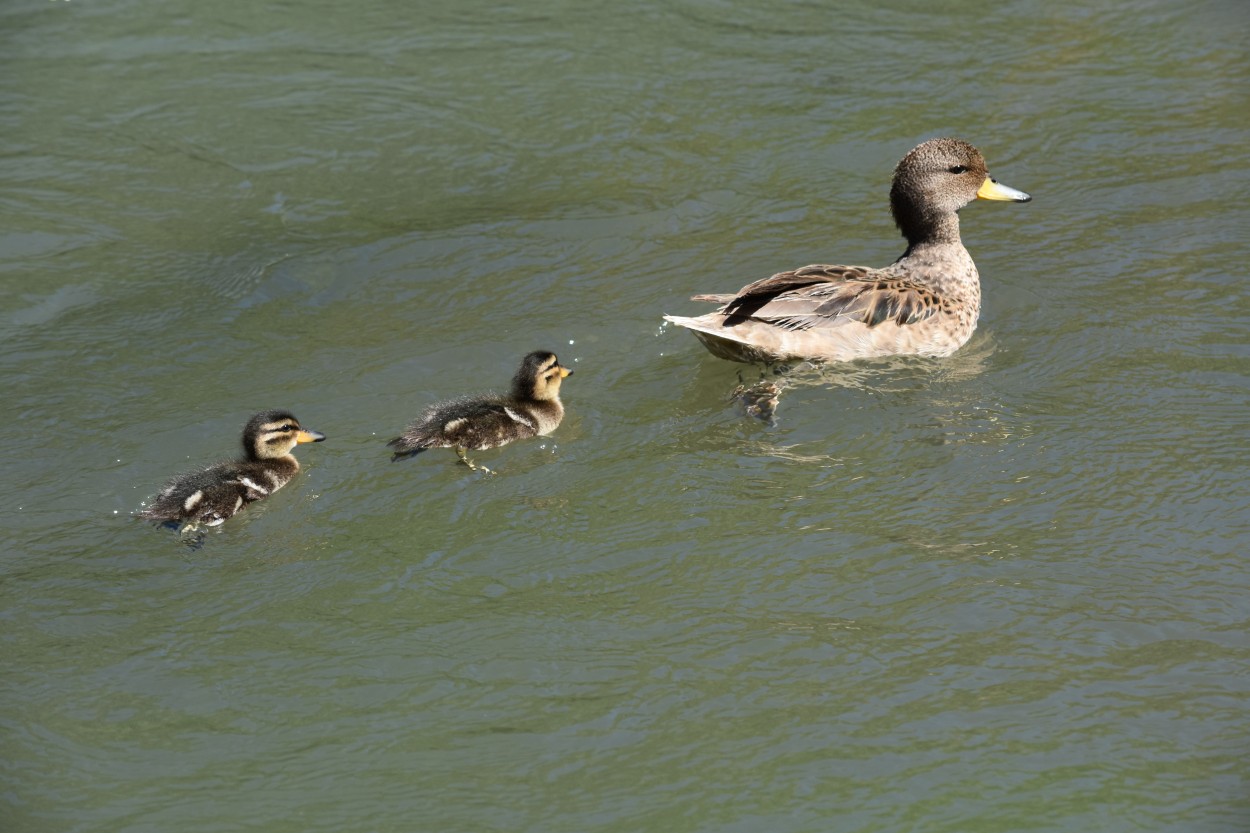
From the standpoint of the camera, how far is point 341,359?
750cm

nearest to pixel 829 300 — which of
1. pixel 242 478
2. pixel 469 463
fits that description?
pixel 469 463

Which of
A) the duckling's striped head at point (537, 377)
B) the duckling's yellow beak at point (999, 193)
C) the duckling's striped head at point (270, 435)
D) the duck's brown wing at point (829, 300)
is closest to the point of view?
the duckling's striped head at point (270, 435)

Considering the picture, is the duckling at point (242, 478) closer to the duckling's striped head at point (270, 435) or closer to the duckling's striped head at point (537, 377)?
the duckling's striped head at point (270, 435)

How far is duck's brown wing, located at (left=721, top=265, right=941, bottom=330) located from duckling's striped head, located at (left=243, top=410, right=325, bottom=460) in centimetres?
213

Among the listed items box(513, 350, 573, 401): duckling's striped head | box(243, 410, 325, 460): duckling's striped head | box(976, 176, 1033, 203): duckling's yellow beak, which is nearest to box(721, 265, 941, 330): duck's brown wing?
box(976, 176, 1033, 203): duckling's yellow beak

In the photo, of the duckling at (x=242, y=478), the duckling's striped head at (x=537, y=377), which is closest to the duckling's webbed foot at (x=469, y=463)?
the duckling's striped head at (x=537, y=377)

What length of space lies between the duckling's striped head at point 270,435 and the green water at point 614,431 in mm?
205

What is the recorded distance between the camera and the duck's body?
7344 millimetres

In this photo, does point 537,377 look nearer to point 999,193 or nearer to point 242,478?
point 242,478

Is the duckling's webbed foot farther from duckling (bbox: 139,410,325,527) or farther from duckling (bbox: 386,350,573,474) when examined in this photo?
duckling (bbox: 139,410,325,527)

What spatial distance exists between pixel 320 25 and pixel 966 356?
18.3 ft

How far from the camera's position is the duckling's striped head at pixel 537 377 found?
6.89m

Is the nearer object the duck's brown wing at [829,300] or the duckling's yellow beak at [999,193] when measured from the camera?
the duck's brown wing at [829,300]

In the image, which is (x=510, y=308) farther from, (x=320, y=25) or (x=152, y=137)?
(x=320, y=25)
